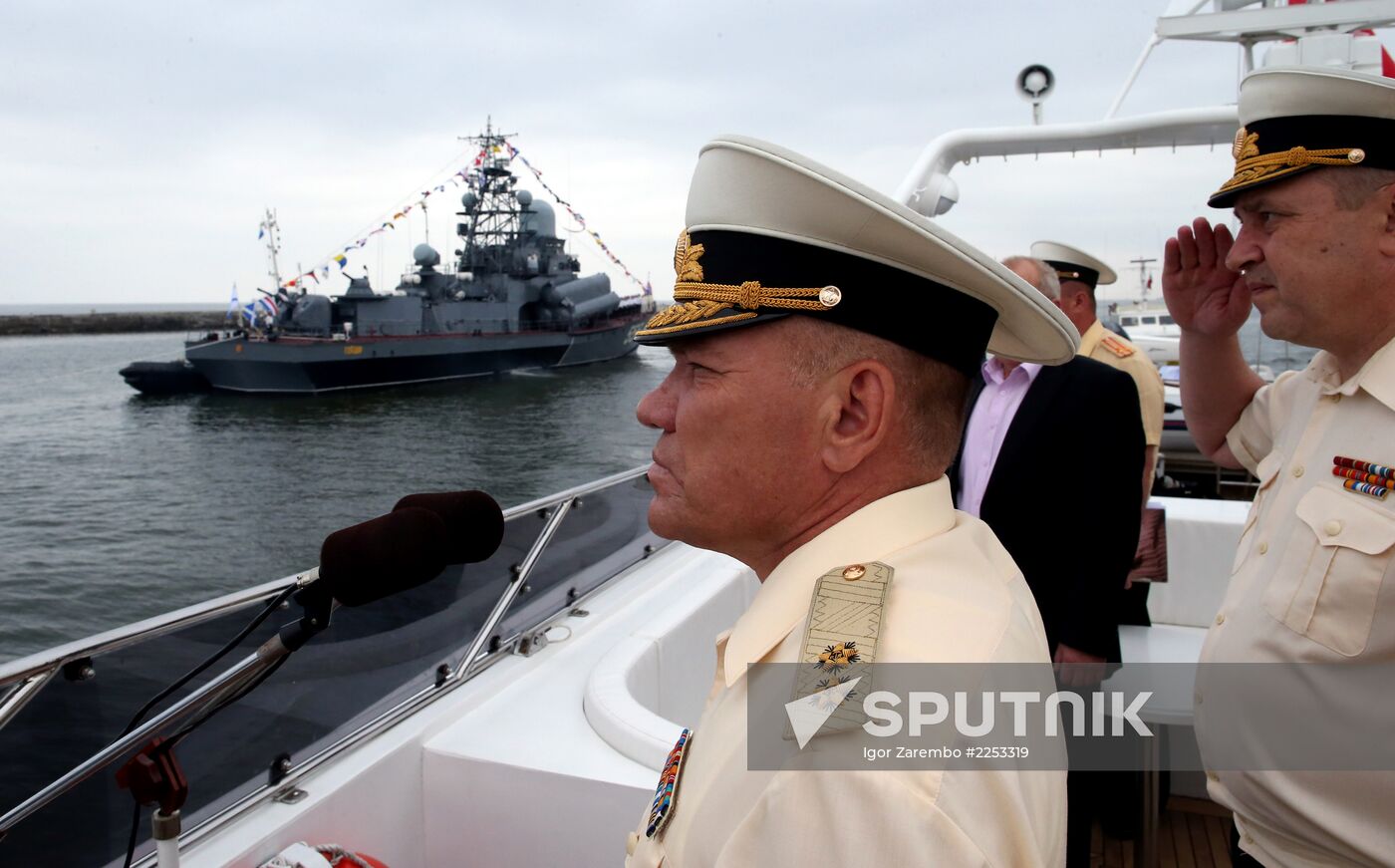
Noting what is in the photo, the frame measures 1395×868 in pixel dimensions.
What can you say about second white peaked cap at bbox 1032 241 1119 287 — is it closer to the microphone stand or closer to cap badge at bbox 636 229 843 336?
cap badge at bbox 636 229 843 336

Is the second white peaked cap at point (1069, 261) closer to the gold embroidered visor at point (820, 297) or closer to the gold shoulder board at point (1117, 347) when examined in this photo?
the gold shoulder board at point (1117, 347)

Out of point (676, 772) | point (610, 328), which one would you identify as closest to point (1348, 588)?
point (676, 772)

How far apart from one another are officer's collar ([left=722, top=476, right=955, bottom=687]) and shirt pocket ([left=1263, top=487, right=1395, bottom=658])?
75cm

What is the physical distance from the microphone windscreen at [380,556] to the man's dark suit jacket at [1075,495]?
1478mm

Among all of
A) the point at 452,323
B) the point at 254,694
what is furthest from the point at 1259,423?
the point at 452,323

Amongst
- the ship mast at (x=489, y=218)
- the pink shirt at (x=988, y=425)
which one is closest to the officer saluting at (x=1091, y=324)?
the pink shirt at (x=988, y=425)

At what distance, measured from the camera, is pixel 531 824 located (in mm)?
1821

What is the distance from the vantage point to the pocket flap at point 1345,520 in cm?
124

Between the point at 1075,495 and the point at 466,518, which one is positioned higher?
the point at 466,518

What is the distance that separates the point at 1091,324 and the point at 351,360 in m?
31.8

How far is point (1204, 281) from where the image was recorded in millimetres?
1781

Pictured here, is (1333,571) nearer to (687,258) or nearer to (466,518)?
(687,258)

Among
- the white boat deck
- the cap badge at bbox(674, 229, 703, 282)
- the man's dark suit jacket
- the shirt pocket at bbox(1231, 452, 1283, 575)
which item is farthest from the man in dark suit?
the cap badge at bbox(674, 229, 703, 282)

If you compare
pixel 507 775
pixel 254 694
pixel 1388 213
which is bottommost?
pixel 507 775
